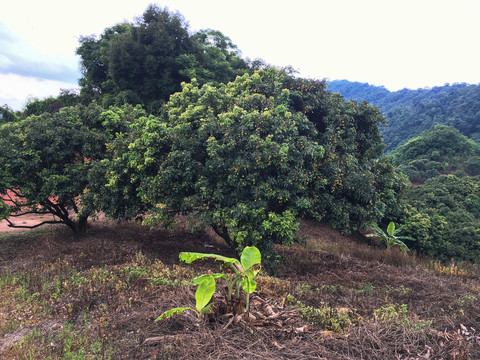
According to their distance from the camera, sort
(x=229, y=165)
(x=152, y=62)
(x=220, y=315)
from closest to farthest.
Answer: (x=220, y=315) < (x=229, y=165) < (x=152, y=62)

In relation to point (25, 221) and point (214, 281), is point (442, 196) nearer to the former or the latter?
point (214, 281)

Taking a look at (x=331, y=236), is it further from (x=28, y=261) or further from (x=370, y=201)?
(x=28, y=261)

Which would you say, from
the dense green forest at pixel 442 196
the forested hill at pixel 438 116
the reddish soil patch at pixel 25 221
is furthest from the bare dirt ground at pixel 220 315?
the forested hill at pixel 438 116

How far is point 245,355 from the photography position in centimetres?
332

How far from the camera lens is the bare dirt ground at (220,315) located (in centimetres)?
351

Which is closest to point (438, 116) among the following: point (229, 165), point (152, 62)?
point (152, 62)

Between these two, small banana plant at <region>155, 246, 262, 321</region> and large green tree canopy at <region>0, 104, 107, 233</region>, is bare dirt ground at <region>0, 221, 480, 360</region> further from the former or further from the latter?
large green tree canopy at <region>0, 104, 107, 233</region>

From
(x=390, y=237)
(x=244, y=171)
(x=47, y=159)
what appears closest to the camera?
(x=244, y=171)

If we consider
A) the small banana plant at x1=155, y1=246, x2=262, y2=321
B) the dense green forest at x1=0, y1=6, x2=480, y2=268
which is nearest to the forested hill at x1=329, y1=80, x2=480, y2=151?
the dense green forest at x1=0, y1=6, x2=480, y2=268

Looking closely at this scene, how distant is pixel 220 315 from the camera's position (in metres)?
3.95

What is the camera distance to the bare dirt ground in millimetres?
3510

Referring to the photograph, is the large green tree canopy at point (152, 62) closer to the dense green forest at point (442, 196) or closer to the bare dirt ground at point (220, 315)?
the bare dirt ground at point (220, 315)

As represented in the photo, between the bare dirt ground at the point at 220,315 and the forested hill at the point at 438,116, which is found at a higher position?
the forested hill at the point at 438,116

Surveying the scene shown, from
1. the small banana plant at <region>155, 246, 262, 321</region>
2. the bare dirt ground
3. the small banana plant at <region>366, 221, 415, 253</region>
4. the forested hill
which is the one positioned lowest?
the small banana plant at <region>366, 221, 415, 253</region>
